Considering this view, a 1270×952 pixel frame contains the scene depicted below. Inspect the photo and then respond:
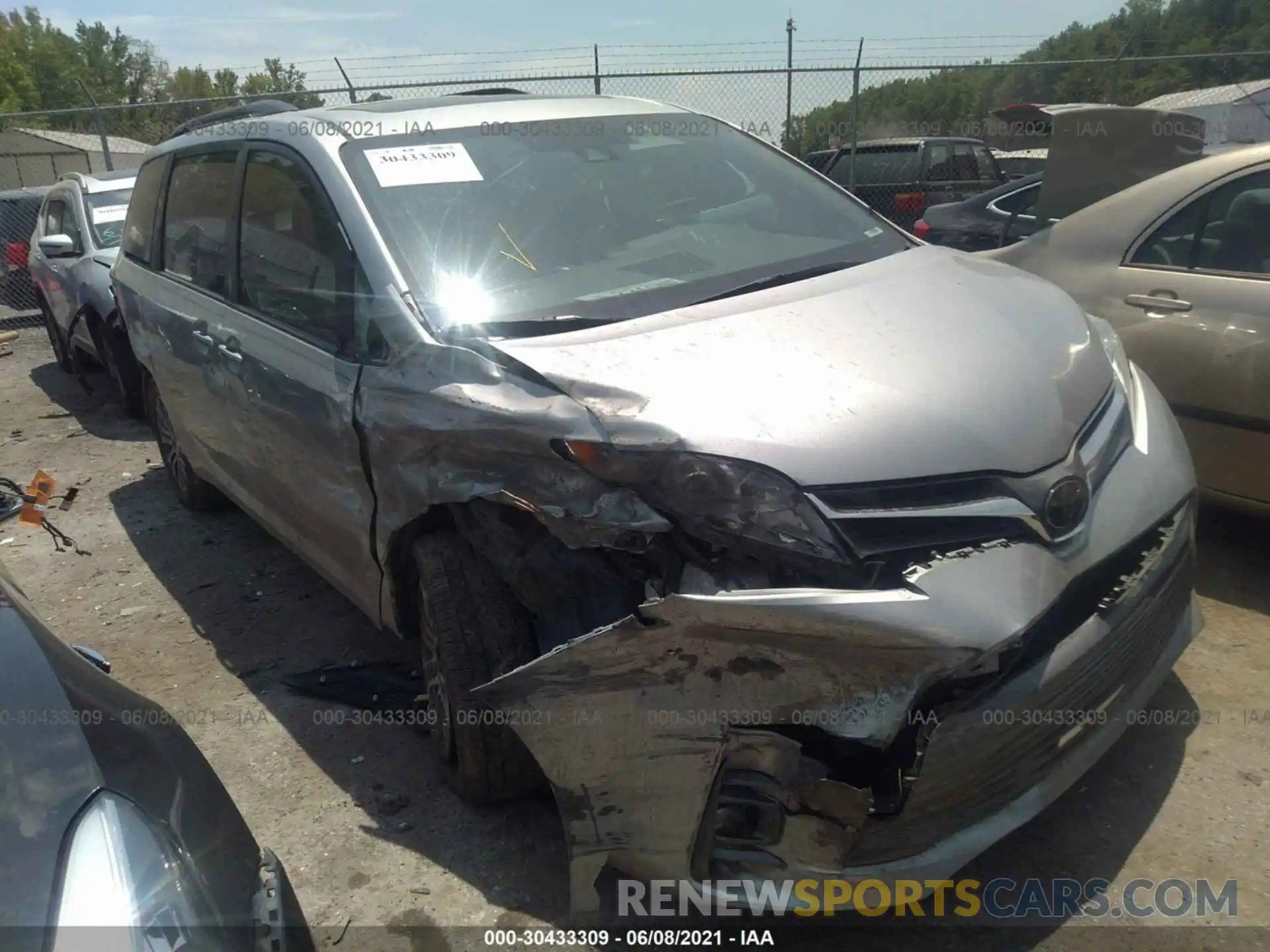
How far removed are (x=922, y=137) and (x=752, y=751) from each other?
12139mm

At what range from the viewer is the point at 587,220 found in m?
3.05

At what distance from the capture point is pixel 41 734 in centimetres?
159

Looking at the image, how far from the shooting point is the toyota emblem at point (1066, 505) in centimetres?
209

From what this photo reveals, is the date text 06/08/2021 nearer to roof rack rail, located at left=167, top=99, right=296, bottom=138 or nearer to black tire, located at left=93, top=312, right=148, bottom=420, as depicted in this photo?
roof rack rail, located at left=167, top=99, right=296, bottom=138

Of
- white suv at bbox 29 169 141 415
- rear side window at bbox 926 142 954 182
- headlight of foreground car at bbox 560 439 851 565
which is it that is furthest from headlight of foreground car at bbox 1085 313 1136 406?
rear side window at bbox 926 142 954 182

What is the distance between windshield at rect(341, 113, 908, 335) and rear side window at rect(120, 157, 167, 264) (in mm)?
2290

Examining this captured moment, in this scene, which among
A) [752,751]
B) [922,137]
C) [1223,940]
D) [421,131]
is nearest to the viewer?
[752,751]

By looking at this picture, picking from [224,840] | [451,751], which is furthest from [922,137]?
[224,840]

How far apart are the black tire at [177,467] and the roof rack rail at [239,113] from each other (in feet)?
4.39

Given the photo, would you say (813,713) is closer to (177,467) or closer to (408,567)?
(408,567)

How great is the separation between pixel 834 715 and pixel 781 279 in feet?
4.57

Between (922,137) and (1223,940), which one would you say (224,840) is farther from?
(922,137)

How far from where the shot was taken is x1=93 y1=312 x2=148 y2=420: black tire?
7309 millimetres

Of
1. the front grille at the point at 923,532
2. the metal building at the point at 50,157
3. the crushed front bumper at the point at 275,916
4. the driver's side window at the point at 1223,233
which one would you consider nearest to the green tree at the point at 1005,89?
the driver's side window at the point at 1223,233
